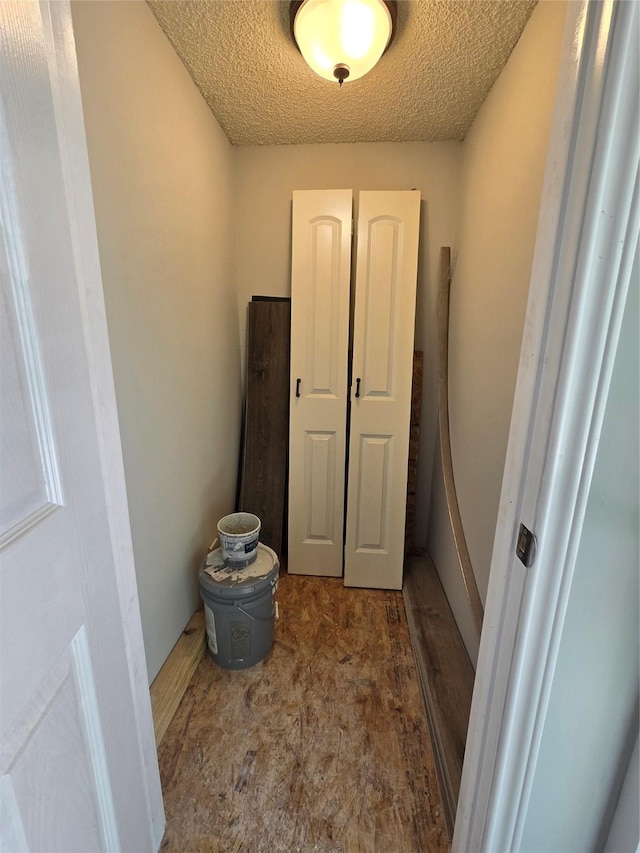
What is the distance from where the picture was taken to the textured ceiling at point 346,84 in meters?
1.28

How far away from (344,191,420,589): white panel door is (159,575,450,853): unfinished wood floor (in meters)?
0.47

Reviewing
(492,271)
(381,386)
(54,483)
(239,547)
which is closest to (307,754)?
(239,547)

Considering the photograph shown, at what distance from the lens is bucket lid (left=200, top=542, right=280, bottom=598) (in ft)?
5.00

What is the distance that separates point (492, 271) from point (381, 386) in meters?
0.76

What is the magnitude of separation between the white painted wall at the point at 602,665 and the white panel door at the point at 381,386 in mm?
1374

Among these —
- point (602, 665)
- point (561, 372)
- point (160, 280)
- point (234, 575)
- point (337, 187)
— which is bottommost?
point (234, 575)

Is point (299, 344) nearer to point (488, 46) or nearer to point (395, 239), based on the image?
point (395, 239)

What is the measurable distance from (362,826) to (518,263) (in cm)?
180

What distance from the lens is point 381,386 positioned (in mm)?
2102

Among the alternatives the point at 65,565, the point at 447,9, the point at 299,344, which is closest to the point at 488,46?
the point at 447,9

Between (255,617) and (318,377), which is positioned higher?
(318,377)

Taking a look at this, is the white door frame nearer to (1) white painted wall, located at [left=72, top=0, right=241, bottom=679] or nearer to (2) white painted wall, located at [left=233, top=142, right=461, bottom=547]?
(1) white painted wall, located at [left=72, top=0, right=241, bottom=679]

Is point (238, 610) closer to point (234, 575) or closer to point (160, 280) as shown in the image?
point (234, 575)

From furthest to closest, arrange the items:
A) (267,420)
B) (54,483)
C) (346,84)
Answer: (267,420) → (346,84) → (54,483)
